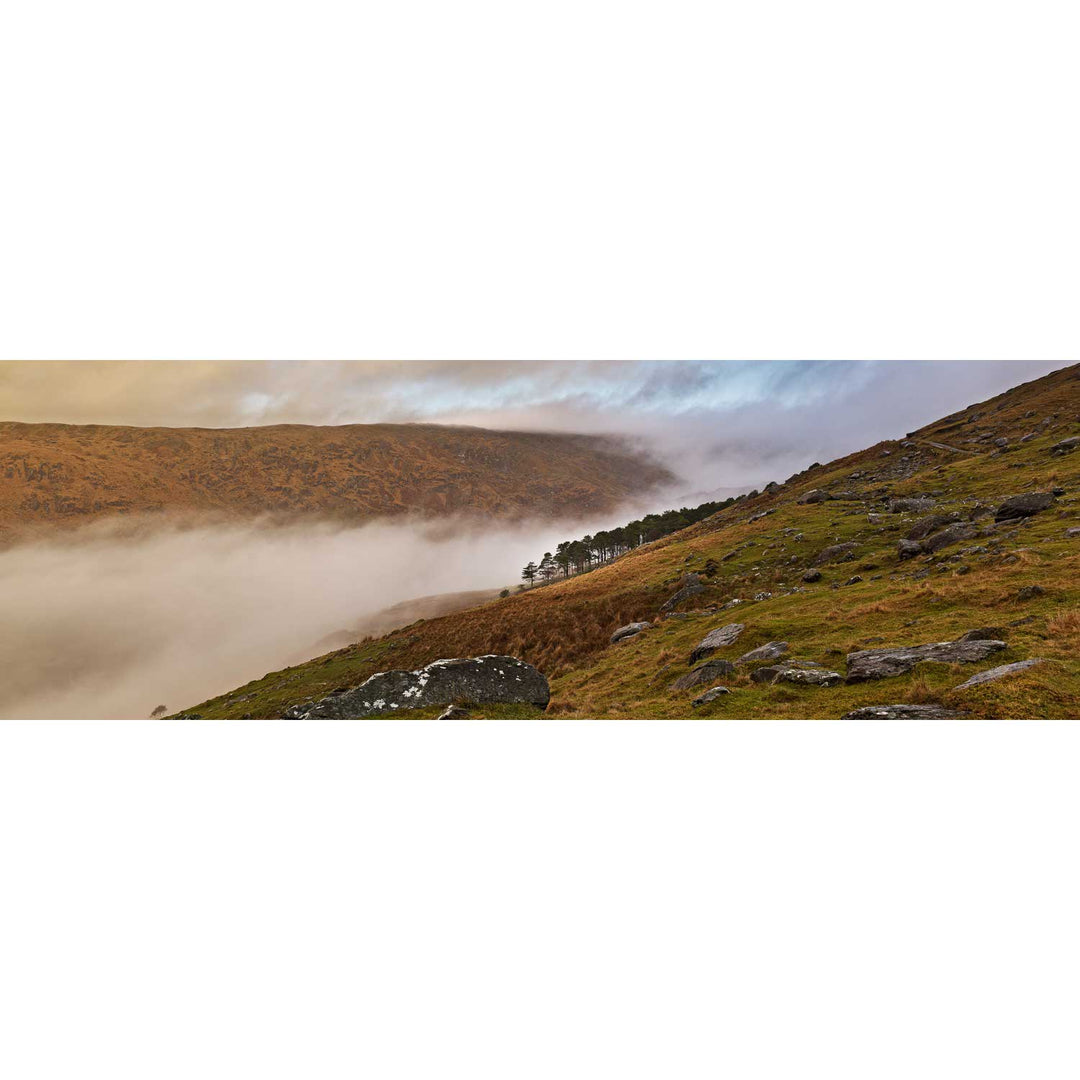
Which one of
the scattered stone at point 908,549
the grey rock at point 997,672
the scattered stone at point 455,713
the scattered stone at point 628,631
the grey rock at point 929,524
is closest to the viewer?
the grey rock at point 997,672

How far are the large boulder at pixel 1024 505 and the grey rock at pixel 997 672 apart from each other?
4.62m

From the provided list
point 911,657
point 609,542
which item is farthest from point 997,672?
point 609,542

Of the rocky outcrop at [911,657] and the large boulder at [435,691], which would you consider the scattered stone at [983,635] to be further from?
the large boulder at [435,691]

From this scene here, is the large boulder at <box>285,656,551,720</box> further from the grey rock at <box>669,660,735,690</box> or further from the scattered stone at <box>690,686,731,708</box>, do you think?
the scattered stone at <box>690,686,731,708</box>

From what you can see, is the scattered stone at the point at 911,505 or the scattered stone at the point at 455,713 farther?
the scattered stone at the point at 911,505

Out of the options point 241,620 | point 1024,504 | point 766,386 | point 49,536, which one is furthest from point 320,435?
point 1024,504

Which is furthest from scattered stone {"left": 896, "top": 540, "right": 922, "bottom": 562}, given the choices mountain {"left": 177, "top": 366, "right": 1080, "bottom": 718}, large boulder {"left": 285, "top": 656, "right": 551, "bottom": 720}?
large boulder {"left": 285, "top": 656, "right": 551, "bottom": 720}

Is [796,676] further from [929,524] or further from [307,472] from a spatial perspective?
[307,472]

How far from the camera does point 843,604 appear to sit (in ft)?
34.3

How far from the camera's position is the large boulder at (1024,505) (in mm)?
11188

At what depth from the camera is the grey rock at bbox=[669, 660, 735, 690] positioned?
9266 millimetres

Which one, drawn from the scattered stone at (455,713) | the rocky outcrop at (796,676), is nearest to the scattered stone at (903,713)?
the rocky outcrop at (796,676)

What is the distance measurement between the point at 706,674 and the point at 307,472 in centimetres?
824
